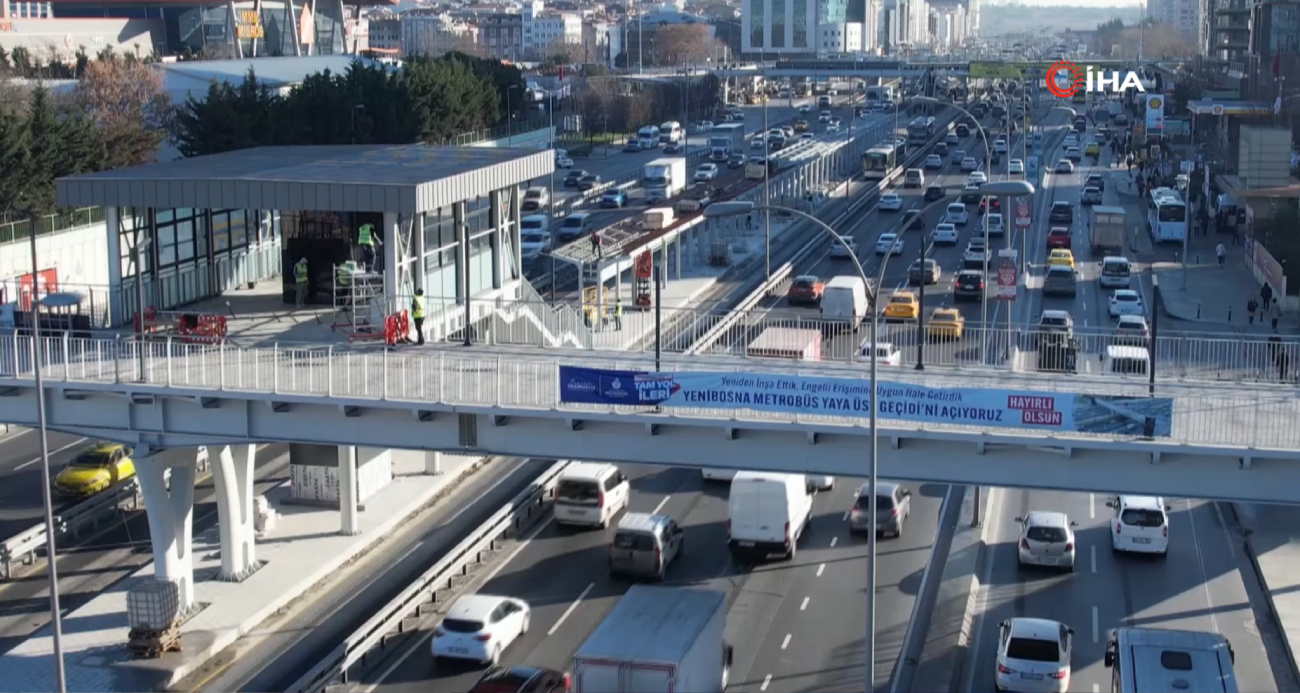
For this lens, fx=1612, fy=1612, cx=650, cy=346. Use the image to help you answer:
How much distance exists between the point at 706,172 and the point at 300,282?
180ft

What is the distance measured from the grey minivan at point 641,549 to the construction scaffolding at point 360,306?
4.97 meters

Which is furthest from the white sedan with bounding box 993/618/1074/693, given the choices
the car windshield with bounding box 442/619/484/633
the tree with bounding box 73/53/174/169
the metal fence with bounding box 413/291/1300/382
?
the tree with bounding box 73/53/174/169

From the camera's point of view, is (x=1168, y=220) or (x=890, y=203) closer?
(x=1168, y=220)

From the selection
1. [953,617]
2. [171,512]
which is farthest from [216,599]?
[953,617]

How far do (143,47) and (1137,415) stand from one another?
83929 mm

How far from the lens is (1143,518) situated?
2653cm

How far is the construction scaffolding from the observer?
25.7 m

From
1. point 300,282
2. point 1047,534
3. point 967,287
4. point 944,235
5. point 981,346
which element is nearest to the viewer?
point 981,346

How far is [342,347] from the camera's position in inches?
937

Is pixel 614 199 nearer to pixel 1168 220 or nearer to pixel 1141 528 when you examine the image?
pixel 1168 220

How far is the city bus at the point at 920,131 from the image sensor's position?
355 feet

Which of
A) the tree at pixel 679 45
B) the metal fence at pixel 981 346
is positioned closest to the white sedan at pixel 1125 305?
the metal fence at pixel 981 346

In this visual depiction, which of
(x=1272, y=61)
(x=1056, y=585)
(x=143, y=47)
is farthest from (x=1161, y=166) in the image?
(x=1056, y=585)

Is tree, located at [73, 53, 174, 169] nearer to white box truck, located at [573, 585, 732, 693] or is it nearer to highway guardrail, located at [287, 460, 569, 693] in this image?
highway guardrail, located at [287, 460, 569, 693]
